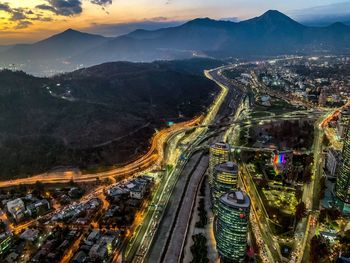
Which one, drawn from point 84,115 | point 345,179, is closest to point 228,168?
point 345,179

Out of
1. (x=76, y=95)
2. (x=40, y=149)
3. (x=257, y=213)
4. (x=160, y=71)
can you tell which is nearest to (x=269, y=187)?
(x=257, y=213)

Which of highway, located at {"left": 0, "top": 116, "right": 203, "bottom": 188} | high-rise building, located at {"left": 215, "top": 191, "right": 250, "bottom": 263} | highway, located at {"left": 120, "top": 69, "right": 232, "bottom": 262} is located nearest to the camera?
high-rise building, located at {"left": 215, "top": 191, "right": 250, "bottom": 263}

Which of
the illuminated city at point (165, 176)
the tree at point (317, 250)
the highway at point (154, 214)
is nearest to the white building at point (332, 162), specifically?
the illuminated city at point (165, 176)

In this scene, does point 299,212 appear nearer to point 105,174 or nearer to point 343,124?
point 105,174

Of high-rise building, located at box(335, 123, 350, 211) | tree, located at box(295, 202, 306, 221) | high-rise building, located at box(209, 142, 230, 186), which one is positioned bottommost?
tree, located at box(295, 202, 306, 221)

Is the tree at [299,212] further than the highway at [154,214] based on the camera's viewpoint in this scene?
Yes

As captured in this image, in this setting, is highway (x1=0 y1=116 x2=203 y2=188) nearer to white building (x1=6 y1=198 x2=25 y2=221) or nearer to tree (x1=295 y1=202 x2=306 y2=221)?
white building (x1=6 y1=198 x2=25 y2=221)

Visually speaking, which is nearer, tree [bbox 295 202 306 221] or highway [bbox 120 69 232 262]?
highway [bbox 120 69 232 262]

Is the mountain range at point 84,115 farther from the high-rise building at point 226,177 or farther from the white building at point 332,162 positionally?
the white building at point 332,162

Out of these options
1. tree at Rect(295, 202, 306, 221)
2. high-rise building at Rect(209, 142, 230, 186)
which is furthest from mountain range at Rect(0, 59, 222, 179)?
tree at Rect(295, 202, 306, 221)
